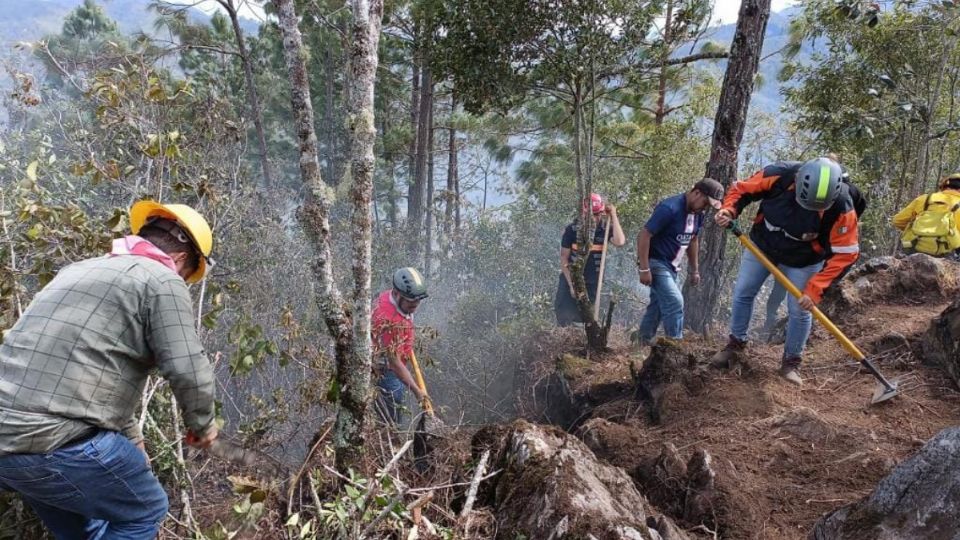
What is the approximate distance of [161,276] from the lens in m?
2.19

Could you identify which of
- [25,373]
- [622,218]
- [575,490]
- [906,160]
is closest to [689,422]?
[575,490]

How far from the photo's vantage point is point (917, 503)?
6.99 ft

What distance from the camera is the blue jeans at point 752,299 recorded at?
13.8 ft

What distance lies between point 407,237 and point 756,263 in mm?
10976

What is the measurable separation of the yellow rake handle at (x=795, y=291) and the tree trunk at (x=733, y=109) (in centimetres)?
165

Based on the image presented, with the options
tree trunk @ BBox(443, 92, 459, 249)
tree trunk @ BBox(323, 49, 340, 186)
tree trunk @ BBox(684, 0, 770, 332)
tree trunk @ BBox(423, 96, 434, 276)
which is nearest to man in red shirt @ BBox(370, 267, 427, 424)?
tree trunk @ BBox(684, 0, 770, 332)

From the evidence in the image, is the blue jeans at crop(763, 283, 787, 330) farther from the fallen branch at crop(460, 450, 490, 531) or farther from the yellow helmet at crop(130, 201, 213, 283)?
the yellow helmet at crop(130, 201, 213, 283)

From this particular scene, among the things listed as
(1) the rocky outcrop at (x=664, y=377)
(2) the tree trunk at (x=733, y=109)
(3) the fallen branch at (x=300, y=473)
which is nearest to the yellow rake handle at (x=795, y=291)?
(1) the rocky outcrop at (x=664, y=377)

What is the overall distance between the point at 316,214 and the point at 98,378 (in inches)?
46.7

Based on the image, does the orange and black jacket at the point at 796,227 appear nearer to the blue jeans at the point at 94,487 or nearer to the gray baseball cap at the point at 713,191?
the gray baseball cap at the point at 713,191

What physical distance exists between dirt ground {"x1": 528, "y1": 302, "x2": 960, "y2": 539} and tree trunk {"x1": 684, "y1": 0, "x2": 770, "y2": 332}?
4.64 ft

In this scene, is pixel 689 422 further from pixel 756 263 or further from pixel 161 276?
pixel 161 276

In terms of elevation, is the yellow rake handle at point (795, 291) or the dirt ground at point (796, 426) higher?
the yellow rake handle at point (795, 291)

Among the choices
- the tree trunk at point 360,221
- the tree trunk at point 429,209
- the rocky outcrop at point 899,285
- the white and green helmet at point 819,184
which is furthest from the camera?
the tree trunk at point 429,209
